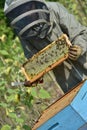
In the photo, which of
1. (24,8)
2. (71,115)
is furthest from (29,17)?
(71,115)

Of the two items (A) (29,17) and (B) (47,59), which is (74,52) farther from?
(A) (29,17)

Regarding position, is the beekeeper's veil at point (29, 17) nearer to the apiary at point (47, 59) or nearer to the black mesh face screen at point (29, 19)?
the black mesh face screen at point (29, 19)

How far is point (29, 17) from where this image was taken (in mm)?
5559

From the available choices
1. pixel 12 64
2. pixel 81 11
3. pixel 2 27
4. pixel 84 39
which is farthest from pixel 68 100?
pixel 81 11

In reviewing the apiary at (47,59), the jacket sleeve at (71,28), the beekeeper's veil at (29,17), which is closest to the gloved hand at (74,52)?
the apiary at (47,59)

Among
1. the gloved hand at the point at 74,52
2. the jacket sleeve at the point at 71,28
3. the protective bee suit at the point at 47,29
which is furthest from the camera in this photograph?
the jacket sleeve at the point at 71,28

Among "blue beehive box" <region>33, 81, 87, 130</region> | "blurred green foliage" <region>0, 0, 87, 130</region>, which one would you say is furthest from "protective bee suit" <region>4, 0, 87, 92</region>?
"blue beehive box" <region>33, 81, 87, 130</region>

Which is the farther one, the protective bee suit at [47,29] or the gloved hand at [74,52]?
the protective bee suit at [47,29]

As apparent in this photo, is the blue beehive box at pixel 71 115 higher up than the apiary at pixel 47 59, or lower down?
lower down

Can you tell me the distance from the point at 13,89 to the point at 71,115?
276 centimetres

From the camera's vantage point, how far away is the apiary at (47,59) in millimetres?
5492

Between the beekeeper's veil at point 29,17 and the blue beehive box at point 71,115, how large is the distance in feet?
3.83

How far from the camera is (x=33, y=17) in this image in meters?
5.56

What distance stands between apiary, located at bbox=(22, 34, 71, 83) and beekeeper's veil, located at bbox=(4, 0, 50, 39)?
18cm
